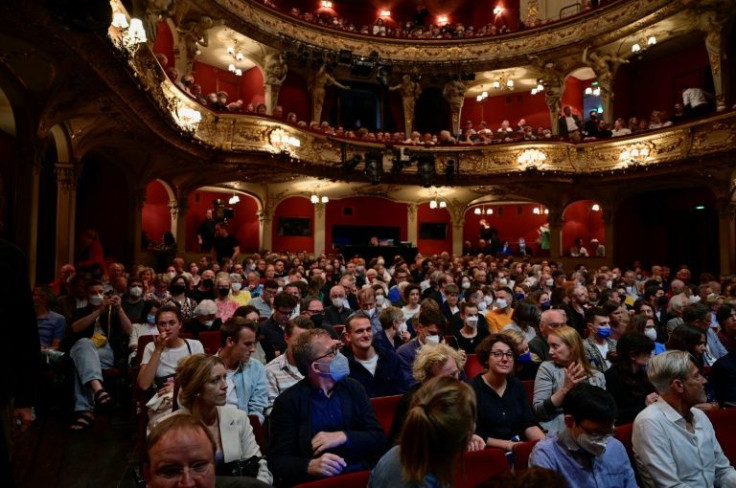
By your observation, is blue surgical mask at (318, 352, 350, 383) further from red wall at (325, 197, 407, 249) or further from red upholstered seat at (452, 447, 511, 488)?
red wall at (325, 197, 407, 249)

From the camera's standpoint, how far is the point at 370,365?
378 centimetres

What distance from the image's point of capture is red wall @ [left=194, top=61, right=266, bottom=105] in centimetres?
1722

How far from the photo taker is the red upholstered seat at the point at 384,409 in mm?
3346

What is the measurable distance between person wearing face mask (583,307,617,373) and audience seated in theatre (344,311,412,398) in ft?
5.71

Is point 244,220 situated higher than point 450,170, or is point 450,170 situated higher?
point 450,170

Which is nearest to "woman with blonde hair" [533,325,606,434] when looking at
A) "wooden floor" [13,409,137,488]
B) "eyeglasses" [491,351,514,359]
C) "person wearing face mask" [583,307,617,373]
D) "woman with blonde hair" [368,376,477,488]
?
"eyeglasses" [491,351,514,359]

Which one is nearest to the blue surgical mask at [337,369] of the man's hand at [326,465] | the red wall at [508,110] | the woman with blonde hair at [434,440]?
the man's hand at [326,465]

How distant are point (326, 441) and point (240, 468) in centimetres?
43

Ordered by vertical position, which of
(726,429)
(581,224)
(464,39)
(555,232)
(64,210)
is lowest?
(726,429)

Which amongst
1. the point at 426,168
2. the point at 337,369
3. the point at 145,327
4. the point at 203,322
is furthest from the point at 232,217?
the point at 337,369

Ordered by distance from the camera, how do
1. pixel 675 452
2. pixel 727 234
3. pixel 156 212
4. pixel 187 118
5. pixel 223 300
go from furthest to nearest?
pixel 156 212 → pixel 727 234 → pixel 187 118 → pixel 223 300 → pixel 675 452

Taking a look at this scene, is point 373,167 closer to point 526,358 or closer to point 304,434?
point 526,358

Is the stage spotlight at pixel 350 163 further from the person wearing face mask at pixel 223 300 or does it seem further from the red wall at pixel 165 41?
the person wearing face mask at pixel 223 300

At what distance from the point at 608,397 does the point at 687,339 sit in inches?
85.6
